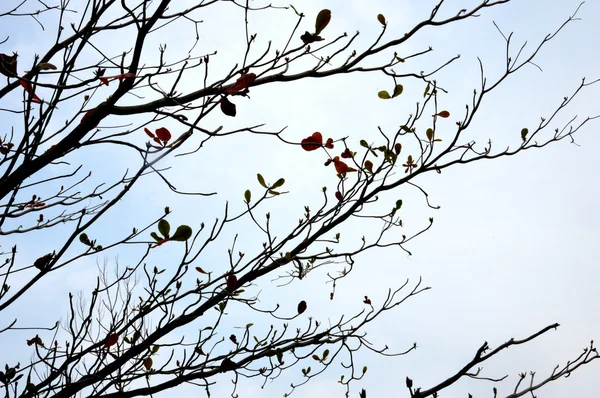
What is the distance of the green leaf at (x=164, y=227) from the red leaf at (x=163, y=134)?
0.81 feet

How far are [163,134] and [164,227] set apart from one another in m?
0.28

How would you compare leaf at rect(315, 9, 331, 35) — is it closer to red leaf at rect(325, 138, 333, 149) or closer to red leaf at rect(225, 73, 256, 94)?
red leaf at rect(225, 73, 256, 94)

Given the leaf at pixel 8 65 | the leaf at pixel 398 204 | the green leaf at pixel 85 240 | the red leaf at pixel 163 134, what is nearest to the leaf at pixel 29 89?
the leaf at pixel 8 65

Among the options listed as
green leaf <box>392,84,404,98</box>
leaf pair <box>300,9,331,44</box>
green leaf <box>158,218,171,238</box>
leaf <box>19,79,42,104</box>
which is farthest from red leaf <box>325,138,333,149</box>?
leaf <box>19,79,42,104</box>

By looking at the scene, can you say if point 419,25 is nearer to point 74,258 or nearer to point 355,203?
point 355,203

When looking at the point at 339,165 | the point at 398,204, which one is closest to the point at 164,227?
the point at 339,165

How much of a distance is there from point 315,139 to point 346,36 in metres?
0.38

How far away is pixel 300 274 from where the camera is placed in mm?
2211

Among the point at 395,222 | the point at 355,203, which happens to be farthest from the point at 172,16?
the point at 395,222

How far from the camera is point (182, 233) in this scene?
151 cm

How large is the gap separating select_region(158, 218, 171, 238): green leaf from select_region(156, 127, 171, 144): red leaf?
0.81 ft

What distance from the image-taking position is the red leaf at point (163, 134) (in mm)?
1526

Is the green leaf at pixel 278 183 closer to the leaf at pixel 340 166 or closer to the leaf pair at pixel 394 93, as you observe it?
the leaf at pixel 340 166

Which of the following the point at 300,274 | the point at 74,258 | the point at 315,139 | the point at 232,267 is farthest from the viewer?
the point at 300,274
